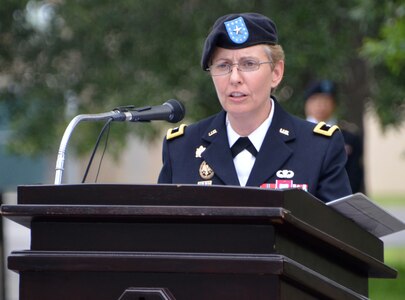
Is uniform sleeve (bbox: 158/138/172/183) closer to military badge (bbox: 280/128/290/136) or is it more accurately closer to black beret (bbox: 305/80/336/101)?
military badge (bbox: 280/128/290/136)

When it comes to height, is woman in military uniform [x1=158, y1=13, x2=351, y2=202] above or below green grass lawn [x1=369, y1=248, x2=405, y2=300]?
above

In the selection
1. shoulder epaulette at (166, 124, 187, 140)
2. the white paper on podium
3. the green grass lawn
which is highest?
shoulder epaulette at (166, 124, 187, 140)

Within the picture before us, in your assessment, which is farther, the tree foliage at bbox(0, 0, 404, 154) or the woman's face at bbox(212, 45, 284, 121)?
the tree foliage at bbox(0, 0, 404, 154)

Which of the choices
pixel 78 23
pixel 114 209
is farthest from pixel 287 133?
pixel 78 23

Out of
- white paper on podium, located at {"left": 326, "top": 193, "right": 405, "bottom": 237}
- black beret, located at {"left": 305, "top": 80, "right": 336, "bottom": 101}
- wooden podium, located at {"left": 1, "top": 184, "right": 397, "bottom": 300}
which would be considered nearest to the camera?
wooden podium, located at {"left": 1, "top": 184, "right": 397, "bottom": 300}

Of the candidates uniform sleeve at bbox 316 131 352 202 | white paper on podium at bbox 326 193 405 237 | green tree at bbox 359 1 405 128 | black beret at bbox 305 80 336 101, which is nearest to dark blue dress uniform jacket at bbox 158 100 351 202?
uniform sleeve at bbox 316 131 352 202

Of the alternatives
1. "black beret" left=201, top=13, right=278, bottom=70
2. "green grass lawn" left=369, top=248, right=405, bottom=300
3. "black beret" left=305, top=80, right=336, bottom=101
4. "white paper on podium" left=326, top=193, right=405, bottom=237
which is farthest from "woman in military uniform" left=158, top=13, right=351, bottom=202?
"green grass lawn" left=369, top=248, right=405, bottom=300

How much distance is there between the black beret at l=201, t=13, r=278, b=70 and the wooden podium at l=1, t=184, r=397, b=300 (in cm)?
86

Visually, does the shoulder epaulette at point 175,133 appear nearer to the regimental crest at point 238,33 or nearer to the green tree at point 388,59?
the regimental crest at point 238,33

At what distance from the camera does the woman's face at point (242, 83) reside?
414cm

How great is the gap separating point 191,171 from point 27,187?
3.00ft

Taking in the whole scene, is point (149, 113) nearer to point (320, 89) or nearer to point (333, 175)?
point (333, 175)

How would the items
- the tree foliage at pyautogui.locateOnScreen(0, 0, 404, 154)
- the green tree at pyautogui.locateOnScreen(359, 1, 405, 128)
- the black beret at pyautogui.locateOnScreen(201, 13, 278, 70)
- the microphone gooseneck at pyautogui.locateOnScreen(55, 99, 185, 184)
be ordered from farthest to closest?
the tree foliage at pyautogui.locateOnScreen(0, 0, 404, 154) < the green tree at pyautogui.locateOnScreen(359, 1, 405, 128) < the black beret at pyautogui.locateOnScreen(201, 13, 278, 70) < the microphone gooseneck at pyautogui.locateOnScreen(55, 99, 185, 184)

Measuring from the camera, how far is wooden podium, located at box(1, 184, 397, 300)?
3258 mm
